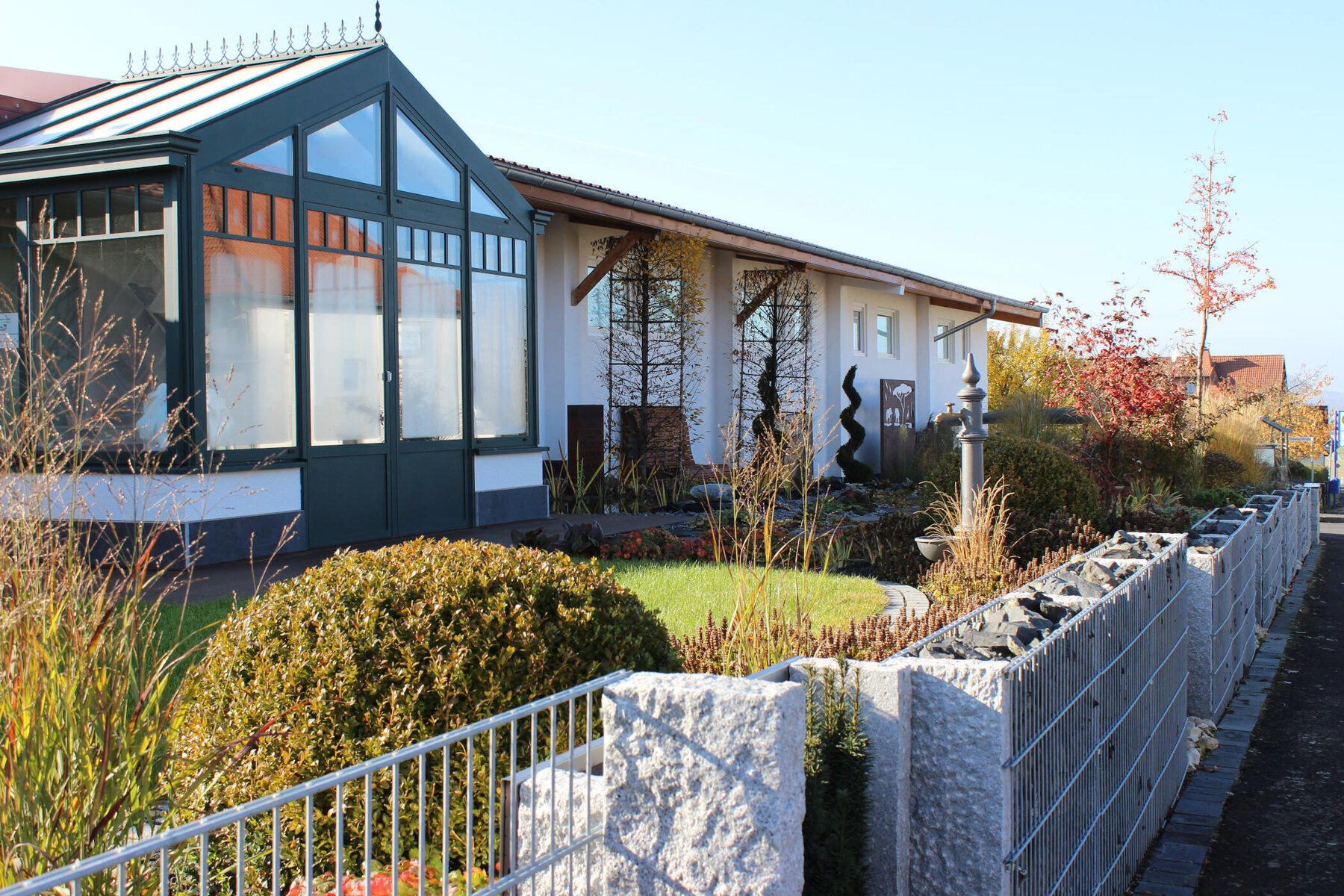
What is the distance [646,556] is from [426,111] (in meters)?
4.86

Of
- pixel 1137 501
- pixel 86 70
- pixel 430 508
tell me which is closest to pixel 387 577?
pixel 430 508

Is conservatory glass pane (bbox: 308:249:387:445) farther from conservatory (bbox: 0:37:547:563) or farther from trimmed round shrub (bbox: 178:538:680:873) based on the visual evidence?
trimmed round shrub (bbox: 178:538:680:873)

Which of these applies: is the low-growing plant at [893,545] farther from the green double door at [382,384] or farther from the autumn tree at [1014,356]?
the autumn tree at [1014,356]

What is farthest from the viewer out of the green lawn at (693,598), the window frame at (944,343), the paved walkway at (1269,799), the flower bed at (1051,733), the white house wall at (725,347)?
the window frame at (944,343)

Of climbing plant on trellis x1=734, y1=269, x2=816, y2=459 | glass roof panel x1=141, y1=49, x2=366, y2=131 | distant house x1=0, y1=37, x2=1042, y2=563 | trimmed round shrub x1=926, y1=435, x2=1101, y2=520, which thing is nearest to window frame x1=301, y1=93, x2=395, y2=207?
distant house x1=0, y1=37, x2=1042, y2=563

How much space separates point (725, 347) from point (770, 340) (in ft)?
2.64

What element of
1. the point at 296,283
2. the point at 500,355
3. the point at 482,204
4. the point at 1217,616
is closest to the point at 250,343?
the point at 296,283

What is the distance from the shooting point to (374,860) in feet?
8.89

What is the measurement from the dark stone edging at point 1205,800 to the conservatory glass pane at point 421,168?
7919 mm

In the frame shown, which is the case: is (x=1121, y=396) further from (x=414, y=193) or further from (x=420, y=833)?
(x=420, y=833)

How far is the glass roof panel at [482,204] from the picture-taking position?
1072 cm

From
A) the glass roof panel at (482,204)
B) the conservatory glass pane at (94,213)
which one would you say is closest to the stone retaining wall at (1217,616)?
the glass roof panel at (482,204)

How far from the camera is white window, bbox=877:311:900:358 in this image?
72.7 feet

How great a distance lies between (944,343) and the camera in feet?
81.8
